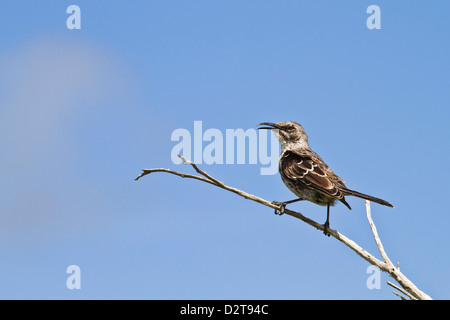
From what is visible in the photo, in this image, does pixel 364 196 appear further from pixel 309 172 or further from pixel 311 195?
pixel 309 172

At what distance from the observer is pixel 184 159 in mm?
4754

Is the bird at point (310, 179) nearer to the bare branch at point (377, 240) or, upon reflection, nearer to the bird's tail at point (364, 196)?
the bird's tail at point (364, 196)

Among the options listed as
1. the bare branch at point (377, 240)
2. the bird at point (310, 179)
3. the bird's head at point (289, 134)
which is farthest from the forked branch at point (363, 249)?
the bird's head at point (289, 134)

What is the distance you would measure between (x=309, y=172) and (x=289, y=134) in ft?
6.07

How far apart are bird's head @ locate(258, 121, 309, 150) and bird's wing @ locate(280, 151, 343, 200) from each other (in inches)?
34.9

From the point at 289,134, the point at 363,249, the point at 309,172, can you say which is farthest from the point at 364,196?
the point at 289,134

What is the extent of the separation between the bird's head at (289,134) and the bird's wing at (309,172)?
34.9 inches

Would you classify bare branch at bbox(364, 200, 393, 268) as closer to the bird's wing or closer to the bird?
the bird

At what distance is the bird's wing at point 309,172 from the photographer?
25.3 ft

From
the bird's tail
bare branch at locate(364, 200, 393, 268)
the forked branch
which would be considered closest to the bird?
the bird's tail
